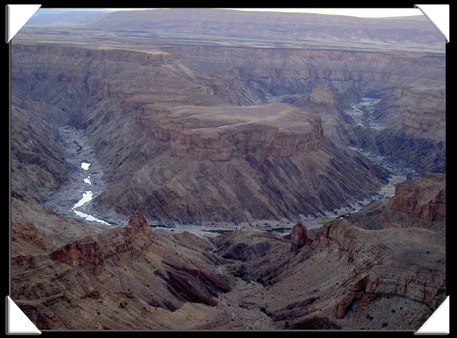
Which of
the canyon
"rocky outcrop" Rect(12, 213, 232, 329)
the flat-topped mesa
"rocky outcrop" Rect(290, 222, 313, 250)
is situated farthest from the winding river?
"rocky outcrop" Rect(290, 222, 313, 250)

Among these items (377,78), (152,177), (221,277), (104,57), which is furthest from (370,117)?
(221,277)

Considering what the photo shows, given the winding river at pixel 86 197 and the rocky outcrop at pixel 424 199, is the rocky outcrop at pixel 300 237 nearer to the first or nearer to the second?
the rocky outcrop at pixel 424 199

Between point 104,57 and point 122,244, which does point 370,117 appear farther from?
point 122,244

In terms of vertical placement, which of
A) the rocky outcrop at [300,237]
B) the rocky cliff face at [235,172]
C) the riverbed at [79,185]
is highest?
the rocky outcrop at [300,237]

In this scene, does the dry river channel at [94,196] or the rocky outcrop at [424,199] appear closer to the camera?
the rocky outcrop at [424,199]

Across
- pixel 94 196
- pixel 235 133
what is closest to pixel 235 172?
pixel 235 133

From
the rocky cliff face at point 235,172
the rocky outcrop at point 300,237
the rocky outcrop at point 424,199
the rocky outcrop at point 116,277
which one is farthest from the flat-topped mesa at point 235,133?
the rocky outcrop at point 300,237
